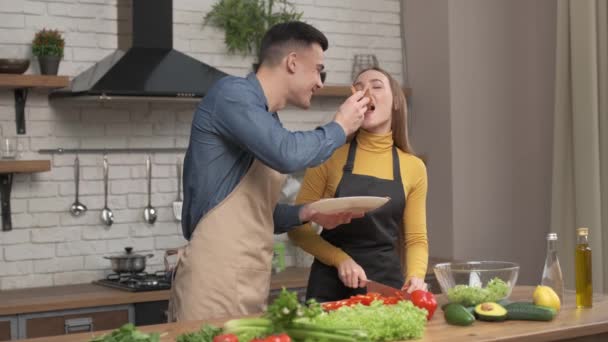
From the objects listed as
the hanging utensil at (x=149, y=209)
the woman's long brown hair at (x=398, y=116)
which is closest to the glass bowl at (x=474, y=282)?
the woman's long brown hair at (x=398, y=116)

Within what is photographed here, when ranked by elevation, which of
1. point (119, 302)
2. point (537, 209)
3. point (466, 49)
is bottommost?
point (119, 302)

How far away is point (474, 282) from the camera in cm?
300

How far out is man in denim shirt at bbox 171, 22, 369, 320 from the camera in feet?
9.89

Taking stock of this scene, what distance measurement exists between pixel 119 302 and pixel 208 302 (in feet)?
4.91

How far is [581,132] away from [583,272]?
7.70ft

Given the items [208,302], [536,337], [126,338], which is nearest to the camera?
[126,338]

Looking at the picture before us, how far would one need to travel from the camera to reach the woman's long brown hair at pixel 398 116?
364cm

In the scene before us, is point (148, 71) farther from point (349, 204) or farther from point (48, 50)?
point (349, 204)

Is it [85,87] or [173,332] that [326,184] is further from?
[85,87]

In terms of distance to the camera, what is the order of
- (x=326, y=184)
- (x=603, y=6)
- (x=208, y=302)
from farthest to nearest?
(x=603, y=6) < (x=326, y=184) < (x=208, y=302)

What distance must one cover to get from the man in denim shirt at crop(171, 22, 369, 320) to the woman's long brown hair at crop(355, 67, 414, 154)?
0.40 m

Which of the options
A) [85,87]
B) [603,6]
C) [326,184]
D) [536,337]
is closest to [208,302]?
[326,184]

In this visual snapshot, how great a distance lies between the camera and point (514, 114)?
5922mm

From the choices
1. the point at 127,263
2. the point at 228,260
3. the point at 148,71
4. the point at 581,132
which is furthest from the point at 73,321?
the point at 581,132
